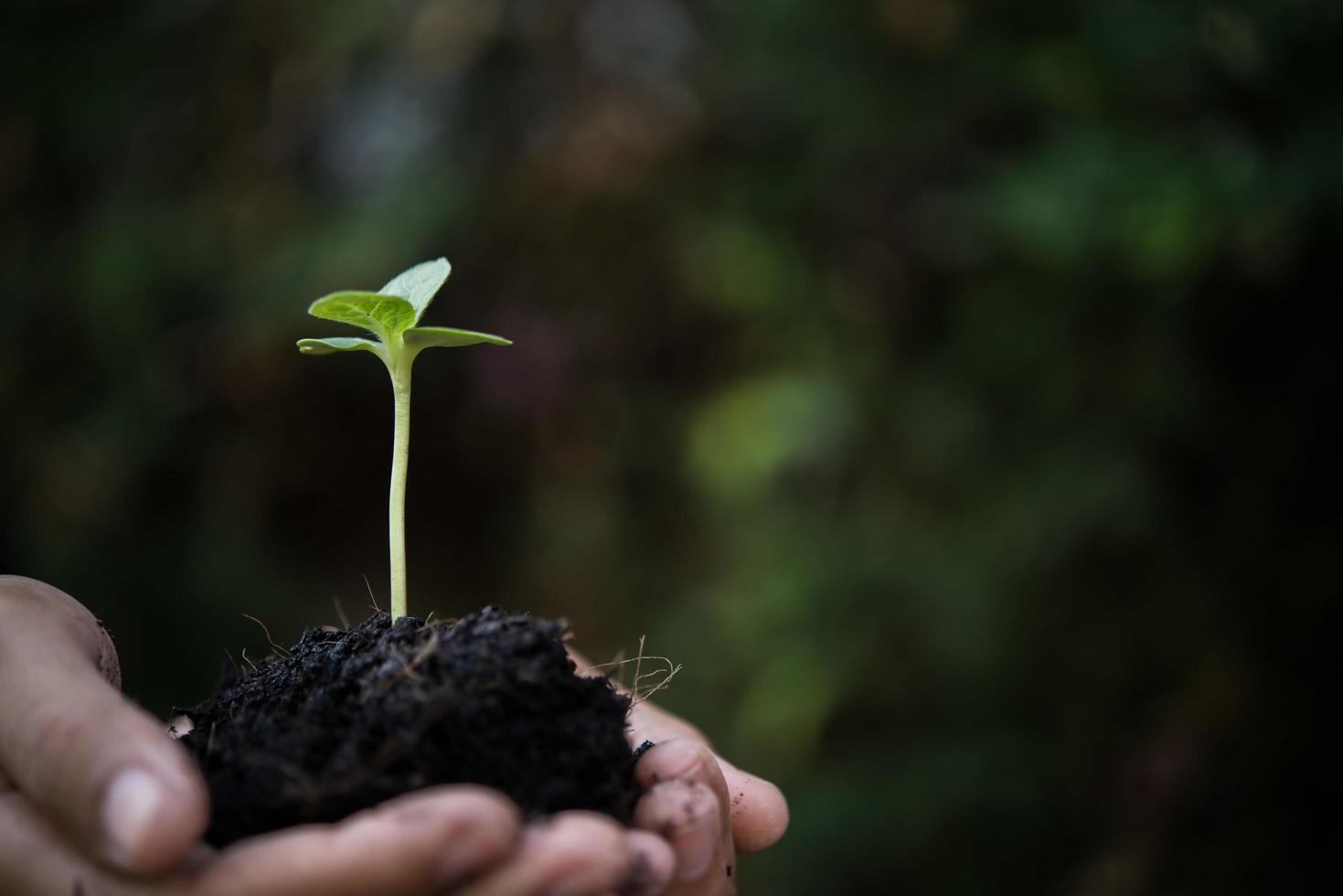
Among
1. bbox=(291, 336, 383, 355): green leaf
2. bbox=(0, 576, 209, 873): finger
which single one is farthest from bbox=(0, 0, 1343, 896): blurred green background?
bbox=(0, 576, 209, 873): finger

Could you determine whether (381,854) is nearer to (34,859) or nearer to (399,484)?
(34,859)

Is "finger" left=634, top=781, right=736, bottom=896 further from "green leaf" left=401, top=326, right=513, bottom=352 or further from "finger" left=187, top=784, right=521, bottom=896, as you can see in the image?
"green leaf" left=401, top=326, right=513, bottom=352

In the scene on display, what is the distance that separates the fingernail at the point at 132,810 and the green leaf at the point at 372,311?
1.07ft

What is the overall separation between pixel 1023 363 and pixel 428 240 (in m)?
1.17

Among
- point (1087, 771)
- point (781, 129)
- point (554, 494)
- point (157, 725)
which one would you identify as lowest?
point (157, 725)

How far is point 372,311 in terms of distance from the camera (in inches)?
32.6

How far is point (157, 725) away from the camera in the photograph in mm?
620

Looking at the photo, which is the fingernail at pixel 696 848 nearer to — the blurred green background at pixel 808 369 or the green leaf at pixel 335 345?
the green leaf at pixel 335 345

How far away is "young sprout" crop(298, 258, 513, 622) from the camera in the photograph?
820 mm

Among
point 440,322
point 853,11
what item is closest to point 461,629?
point 853,11

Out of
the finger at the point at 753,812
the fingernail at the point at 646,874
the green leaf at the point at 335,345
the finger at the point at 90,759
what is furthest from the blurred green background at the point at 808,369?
the finger at the point at 90,759

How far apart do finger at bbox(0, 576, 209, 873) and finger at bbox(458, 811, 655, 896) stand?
165 millimetres

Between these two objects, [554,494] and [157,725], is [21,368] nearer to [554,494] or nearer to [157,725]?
[554,494]

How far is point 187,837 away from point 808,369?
5.07 ft
